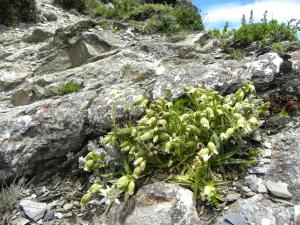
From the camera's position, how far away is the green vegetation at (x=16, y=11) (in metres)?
14.0

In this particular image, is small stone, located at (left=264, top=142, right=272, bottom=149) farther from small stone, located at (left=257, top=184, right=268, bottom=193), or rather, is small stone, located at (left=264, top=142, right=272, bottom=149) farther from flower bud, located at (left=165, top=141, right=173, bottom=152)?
flower bud, located at (left=165, top=141, right=173, bottom=152)

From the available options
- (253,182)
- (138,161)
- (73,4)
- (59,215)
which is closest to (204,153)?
(253,182)

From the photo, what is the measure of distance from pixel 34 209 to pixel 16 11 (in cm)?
1196

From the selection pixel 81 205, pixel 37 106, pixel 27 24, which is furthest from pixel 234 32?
pixel 27 24

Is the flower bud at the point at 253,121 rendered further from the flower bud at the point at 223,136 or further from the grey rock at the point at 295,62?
the grey rock at the point at 295,62

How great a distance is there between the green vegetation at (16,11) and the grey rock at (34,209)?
1126 centimetres

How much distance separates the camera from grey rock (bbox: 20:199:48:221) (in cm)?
427

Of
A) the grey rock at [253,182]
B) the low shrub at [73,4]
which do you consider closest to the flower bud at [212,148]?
the grey rock at [253,182]

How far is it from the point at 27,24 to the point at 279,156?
1284cm

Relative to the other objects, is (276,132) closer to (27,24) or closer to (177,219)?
(177,219)

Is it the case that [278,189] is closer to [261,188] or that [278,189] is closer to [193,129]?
[261,188]

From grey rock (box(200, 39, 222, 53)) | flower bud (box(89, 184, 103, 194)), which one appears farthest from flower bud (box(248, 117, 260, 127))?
grey rock (box(200, 39, 222, 53))

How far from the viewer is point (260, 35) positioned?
7.02m

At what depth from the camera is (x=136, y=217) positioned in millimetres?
3539
